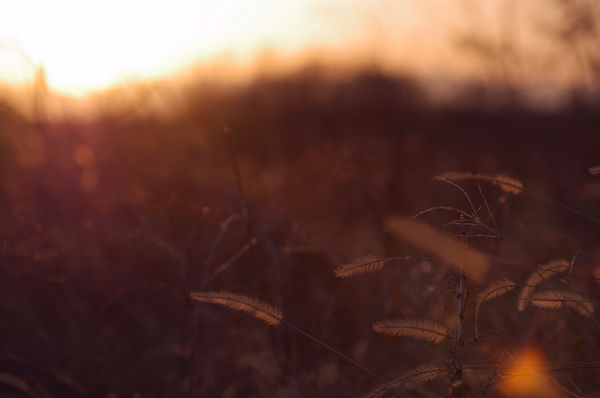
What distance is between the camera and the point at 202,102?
623 centimetres

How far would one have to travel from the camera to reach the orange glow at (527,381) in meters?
0.95

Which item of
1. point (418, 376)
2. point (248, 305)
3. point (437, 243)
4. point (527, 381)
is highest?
point (248, 305)

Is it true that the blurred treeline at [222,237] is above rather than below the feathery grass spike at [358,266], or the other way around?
below

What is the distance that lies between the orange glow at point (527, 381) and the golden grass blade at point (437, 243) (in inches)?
10.5

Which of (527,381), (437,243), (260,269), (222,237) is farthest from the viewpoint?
(222,237)

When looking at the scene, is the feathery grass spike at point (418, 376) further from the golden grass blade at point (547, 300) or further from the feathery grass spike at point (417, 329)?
the golden grass blade at point (547, 300)

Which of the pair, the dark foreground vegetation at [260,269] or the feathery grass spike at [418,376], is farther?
the dark foreground vegetation at [260,269]

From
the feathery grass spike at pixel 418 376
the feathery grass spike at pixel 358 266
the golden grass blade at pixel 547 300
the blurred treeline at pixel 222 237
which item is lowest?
the blurred treeline at pixel 222 237

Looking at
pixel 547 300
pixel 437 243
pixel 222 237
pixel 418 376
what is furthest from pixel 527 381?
pixel 222 237

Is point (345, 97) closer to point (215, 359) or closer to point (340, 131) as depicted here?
point (340, 131)

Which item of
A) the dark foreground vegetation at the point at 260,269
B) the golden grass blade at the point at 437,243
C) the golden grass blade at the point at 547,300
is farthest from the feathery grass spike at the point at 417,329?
the golden grass blade at the point at 437,243

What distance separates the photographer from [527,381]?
110 cm

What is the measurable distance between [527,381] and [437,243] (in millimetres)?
885

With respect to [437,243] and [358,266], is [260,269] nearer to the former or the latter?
[437,243]
